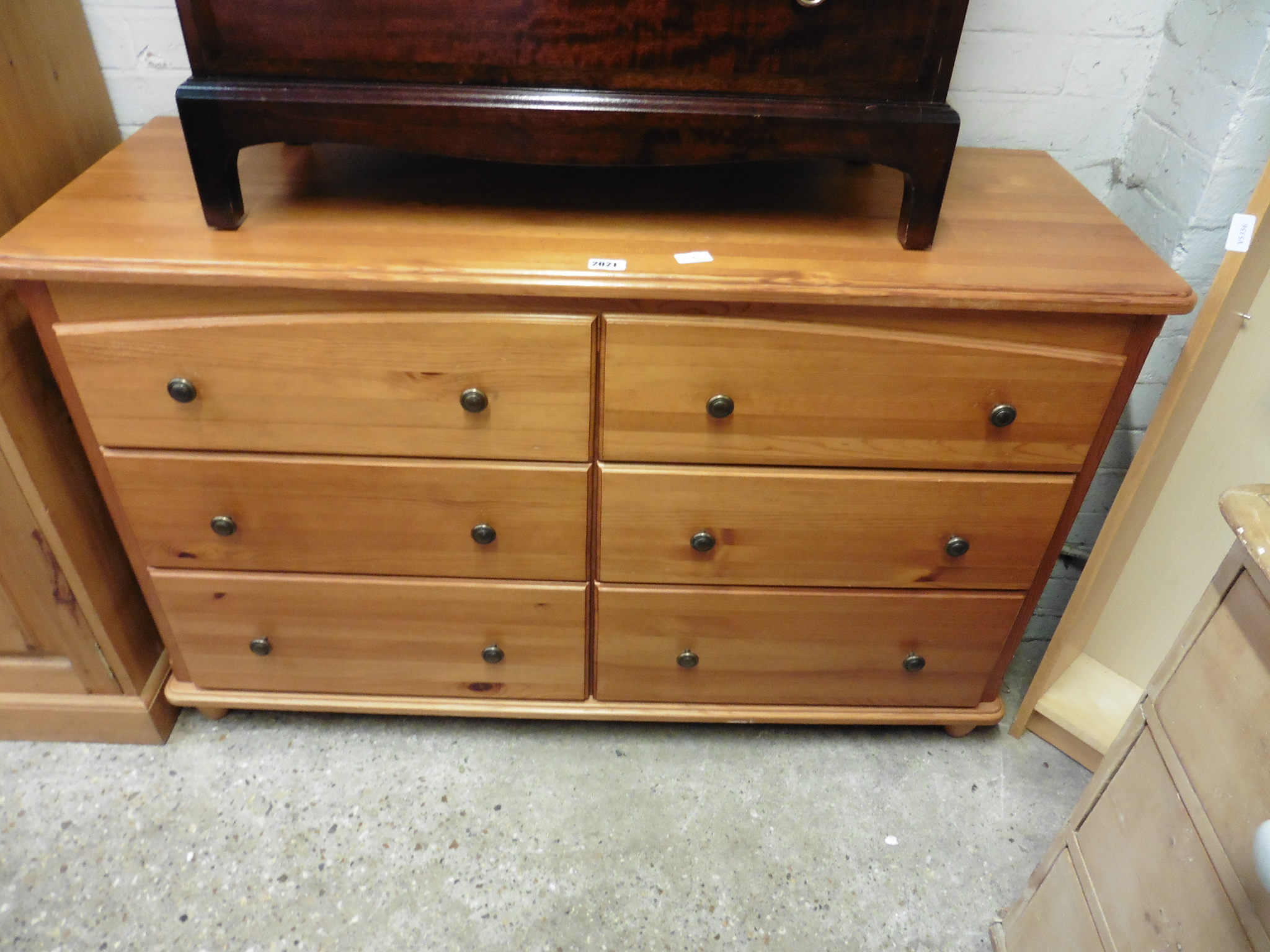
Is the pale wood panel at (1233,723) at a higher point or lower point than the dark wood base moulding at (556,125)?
lower

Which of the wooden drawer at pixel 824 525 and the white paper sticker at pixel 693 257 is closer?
the white paper sticker at pixel 693 257

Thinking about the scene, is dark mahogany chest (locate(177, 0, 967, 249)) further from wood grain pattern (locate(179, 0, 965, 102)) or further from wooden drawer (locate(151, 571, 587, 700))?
wooden drawer (locate(151, 571, 587, 700))

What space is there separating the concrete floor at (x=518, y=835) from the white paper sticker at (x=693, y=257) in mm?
890

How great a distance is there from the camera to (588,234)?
3.53 feet

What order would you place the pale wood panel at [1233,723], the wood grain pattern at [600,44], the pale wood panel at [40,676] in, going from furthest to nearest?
the pale wood panel at [40,676]
the wood grain pattern at [600,44]
the pale wood panel at [1233,723]

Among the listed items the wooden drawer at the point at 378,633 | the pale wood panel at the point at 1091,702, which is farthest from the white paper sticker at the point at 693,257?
the pale wood panel at the point at 1091,702

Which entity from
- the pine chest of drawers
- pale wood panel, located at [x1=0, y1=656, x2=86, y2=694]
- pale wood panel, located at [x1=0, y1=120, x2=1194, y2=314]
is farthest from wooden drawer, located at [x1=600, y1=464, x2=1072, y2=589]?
pale wood panel, located at [x1=0, y1=656, x2=86, y2=694]

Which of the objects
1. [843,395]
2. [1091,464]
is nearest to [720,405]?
[843,395]

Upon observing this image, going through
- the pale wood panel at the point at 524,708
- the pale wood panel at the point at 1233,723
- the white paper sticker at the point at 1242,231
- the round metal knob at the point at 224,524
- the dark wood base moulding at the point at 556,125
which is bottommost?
the pale wood panel at the point at 524,708

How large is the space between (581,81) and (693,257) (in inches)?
9.6

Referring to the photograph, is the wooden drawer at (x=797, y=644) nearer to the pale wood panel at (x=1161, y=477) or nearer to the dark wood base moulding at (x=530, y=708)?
the dark wood base moulding at (x=530, y=708)

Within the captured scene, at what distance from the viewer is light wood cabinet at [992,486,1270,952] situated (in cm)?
72

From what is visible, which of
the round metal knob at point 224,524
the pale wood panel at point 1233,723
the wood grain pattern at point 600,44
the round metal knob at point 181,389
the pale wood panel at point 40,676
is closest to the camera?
the pale wood panel at point 1233,723

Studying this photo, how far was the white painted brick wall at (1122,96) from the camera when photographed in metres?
1.23
